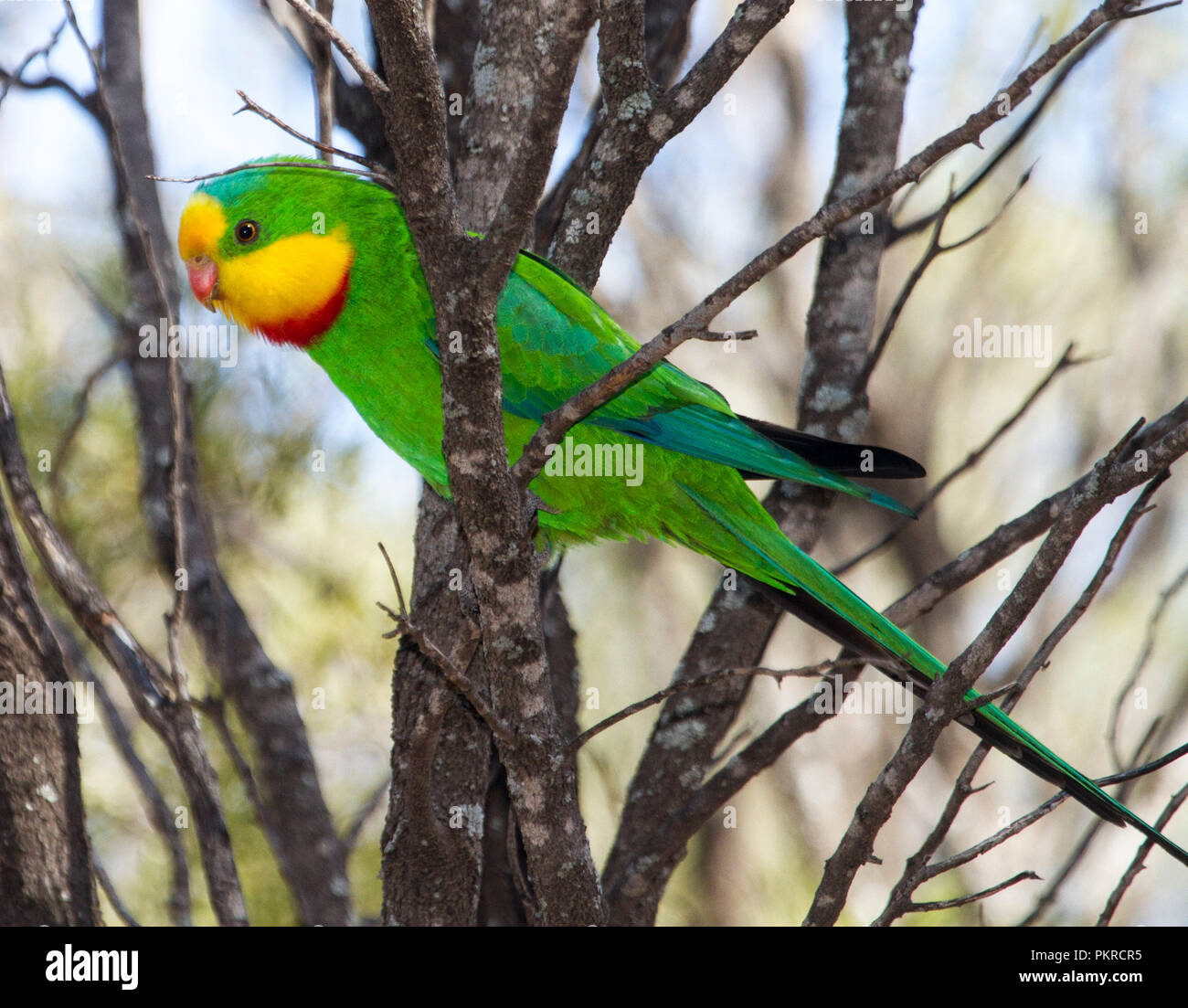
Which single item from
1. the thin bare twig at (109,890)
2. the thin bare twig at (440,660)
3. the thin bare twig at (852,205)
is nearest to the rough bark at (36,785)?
the thin bare twig at (109,890)

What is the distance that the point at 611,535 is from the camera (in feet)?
12.5

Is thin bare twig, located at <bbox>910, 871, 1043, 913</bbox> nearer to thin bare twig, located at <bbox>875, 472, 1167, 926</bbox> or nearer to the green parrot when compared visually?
thin bare twig, located at <bbox>875, 472, 1167, 926</bbox>

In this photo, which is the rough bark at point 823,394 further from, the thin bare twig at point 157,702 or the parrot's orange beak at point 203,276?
the parrot's orange beak at point 203,276

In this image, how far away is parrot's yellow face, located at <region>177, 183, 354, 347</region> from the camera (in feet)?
11.7

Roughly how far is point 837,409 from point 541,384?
139cm

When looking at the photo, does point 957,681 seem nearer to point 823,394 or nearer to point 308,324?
point 823,394

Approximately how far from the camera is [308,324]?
11.8 feet

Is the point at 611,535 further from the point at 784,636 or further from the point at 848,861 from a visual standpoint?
the point at 784,636

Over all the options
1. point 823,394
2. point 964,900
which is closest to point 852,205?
point 964,900

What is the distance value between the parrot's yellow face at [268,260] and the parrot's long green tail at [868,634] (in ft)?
4.56

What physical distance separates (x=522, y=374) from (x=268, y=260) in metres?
0.91

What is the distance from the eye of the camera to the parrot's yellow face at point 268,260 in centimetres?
356

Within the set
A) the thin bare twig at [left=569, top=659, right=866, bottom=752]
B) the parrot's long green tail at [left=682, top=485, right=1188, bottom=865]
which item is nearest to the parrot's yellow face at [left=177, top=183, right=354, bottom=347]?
the parrot's long green tail at [left=682, top=485, right=1188, bottom=865]

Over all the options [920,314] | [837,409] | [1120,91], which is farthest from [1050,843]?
[1120,91]
